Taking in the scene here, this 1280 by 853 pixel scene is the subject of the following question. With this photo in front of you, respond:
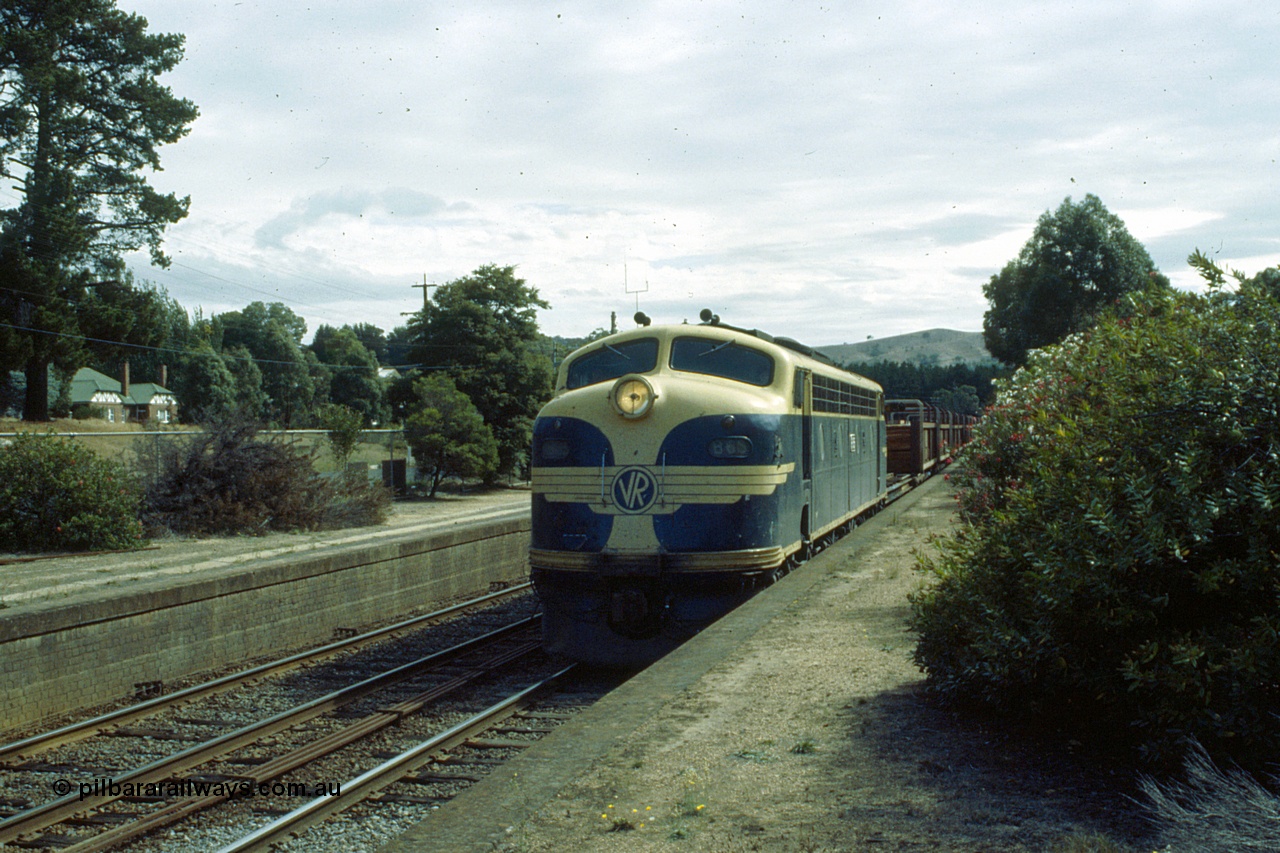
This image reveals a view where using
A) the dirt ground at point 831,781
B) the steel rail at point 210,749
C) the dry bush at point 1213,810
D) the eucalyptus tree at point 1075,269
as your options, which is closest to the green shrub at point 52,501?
the steel rail at point 210,749

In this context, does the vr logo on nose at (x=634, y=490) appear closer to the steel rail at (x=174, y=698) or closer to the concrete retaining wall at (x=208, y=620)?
the steel rail at (x=174, y=698)

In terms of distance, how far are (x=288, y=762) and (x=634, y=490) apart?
3.93 m

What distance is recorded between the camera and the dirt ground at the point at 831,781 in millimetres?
4316

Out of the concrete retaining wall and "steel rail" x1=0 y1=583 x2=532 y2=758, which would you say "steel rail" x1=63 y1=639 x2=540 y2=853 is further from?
the concrete retaining wall

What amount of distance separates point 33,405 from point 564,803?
124 feet

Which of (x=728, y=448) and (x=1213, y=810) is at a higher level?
(x=728, y=448)

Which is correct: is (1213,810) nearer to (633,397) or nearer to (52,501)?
(633,397)

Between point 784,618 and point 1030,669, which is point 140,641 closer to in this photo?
point 784,618

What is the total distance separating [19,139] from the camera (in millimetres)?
33000

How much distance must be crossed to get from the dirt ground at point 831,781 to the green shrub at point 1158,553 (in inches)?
14.6

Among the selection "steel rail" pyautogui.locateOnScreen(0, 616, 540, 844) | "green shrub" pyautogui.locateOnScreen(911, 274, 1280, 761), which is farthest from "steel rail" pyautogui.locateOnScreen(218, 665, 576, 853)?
"green shrub" pyautogui.locateOnScreen(911, 274, 1280, 761)

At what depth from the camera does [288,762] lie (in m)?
7.46

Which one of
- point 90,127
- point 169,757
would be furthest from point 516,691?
point 90,127

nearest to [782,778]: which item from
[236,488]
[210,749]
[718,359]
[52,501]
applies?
[210,749]
